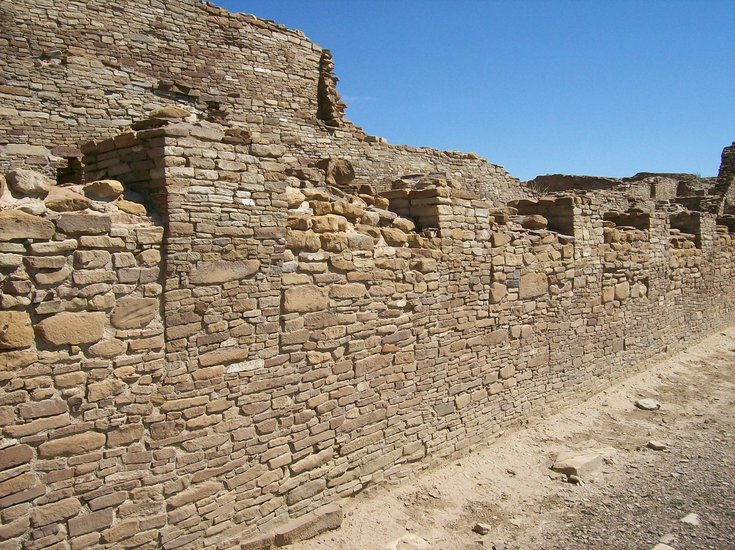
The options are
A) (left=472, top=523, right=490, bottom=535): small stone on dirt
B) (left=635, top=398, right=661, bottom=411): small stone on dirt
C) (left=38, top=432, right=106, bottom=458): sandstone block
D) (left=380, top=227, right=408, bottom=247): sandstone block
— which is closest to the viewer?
(left=38, top=432, right=106, bottom=458): sandstone block

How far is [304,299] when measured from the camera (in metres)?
5.21

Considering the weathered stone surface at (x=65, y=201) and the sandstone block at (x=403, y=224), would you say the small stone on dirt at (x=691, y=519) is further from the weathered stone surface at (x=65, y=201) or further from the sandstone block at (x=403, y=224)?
the weathered stone surface at (x=65, y=201)

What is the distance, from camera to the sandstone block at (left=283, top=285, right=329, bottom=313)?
5082 mm

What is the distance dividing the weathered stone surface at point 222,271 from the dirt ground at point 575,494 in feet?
7.94

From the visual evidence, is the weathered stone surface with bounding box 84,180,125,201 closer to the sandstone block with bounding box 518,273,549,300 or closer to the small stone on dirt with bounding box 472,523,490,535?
the small stone on dirt with bounding box 472,523,490,535

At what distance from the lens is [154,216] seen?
4.33 m

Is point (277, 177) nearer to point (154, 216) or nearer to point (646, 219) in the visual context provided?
point (154, 216)

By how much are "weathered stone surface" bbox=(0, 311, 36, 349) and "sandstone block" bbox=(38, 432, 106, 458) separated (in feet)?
2.24

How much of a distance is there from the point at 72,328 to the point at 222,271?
46.9 inches

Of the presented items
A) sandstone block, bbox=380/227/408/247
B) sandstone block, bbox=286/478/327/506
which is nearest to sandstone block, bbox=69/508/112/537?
sandstone block, bbox=286/478/327/506

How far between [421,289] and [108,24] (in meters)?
9.10

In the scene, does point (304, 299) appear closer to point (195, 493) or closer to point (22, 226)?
point (195, 493)

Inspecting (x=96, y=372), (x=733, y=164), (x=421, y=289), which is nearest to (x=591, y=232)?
(x=421, y=289)

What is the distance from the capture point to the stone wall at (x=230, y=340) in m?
3.73
